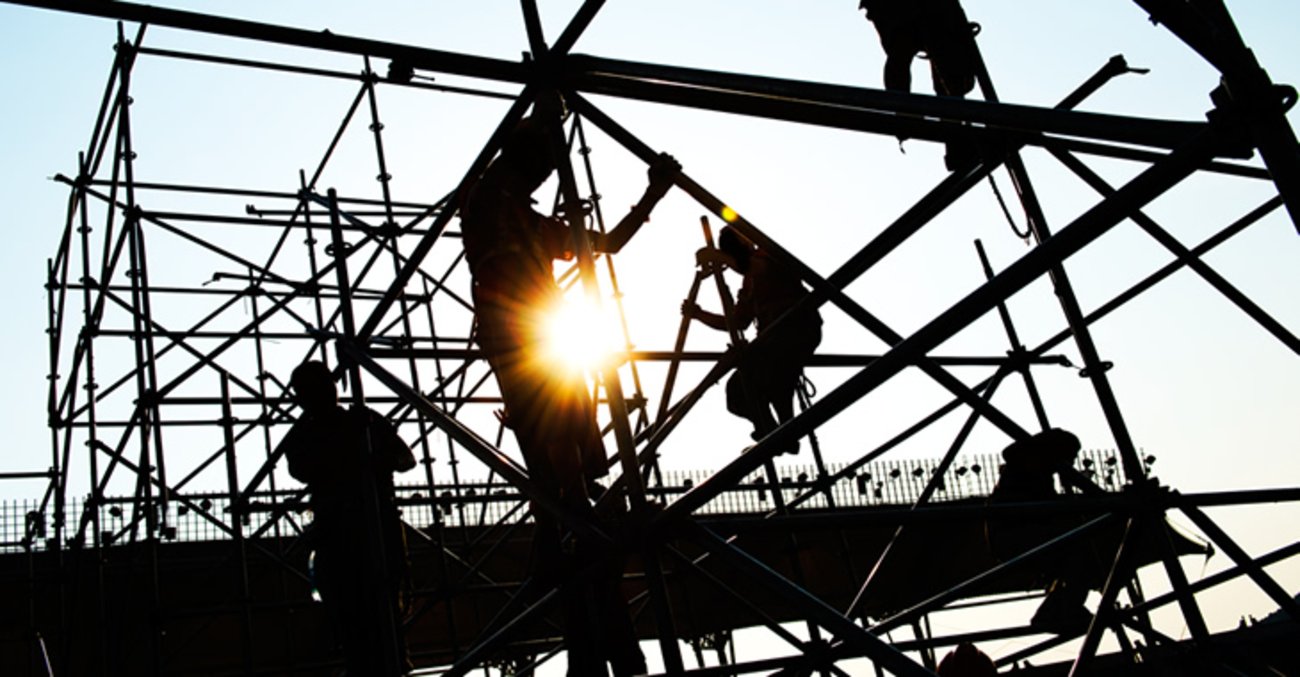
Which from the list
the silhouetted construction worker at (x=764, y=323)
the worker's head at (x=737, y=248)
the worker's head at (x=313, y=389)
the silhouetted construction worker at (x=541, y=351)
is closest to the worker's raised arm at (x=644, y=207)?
the silhouetted construction worker at (x=541, y=351)

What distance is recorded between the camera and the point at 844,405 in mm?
2982

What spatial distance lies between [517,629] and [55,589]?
9.76m

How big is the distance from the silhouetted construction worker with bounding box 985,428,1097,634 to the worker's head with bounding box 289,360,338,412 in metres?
3.24

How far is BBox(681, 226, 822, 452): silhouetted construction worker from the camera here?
22.3 ft

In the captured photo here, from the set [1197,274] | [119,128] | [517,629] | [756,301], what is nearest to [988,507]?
[517,629]

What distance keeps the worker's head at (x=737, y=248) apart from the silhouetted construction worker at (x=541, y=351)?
233cm

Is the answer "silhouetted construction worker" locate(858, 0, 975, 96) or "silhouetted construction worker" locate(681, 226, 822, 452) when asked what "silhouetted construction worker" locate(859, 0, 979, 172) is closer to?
"silhouetted construction worker" locate(858, 0, 975, 96)

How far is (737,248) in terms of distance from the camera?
746cm

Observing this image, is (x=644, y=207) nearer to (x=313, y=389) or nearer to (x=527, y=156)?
(x=527, y=156)

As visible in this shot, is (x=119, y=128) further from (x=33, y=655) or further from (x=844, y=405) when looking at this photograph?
(x=844, y=405)

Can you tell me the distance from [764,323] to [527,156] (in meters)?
2.36

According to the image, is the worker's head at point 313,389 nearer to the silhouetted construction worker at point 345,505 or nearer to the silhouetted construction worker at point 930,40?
the silhouetted construction worker at point 345,505

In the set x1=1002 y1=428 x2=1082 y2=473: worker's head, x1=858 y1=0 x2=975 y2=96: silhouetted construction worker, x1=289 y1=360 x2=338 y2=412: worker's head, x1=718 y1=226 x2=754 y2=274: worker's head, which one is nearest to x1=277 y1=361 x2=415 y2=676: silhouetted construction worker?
x1=289 y1=360 x2=338 y2=412: worker's head

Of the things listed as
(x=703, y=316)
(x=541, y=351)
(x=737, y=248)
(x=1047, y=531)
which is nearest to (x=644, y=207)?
(x=541, y=351)
